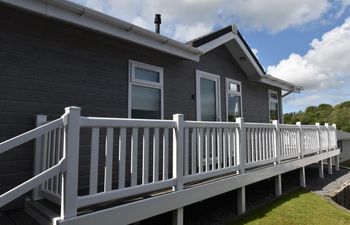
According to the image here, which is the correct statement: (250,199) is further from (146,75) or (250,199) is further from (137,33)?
(137,33)

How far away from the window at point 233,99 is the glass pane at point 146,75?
2856 mm

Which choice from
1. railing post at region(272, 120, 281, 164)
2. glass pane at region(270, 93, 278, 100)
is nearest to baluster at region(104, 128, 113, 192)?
railing post at region(272, 120, 281, 164)

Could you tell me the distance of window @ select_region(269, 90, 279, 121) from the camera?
32.6ft

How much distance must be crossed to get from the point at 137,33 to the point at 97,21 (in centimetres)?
78

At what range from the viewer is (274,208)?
15.8ft

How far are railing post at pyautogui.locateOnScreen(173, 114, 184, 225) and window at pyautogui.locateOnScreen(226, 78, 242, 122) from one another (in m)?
4.20

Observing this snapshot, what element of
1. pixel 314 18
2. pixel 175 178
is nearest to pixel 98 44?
pixel 175 178

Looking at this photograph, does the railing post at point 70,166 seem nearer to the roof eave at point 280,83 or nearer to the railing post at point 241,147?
the railing post at point 241,147

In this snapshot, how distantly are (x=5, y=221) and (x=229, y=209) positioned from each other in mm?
3496

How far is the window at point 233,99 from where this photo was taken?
7496 millimetres

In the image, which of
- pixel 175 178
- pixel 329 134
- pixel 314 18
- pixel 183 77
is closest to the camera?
pixel 175 178

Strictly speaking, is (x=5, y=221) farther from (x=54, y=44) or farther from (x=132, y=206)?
(x=54, y=44)

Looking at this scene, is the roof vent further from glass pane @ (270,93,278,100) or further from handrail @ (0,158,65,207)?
glass pane @ (270,93,278,100)

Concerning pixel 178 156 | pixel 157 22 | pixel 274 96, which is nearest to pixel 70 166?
pixel 178 156
